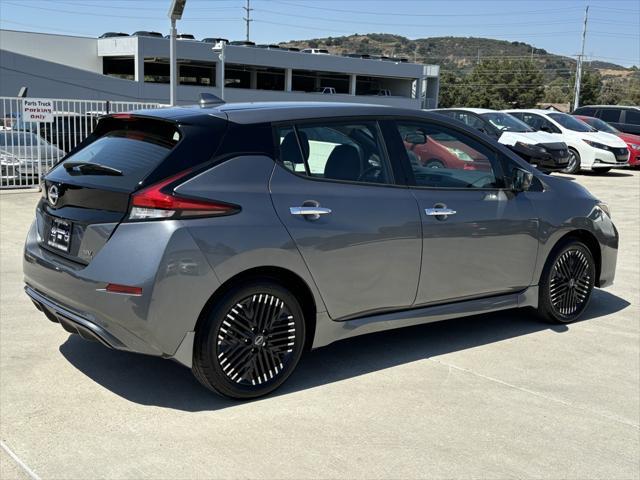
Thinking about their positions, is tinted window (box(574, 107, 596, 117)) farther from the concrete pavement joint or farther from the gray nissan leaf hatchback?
→ the concrete pavement joint

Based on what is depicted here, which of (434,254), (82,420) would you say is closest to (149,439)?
(82,420)

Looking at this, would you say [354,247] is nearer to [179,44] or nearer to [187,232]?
[187,232]

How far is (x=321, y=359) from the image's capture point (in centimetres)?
488

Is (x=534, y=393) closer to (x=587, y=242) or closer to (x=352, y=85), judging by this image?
(x=587, y=242)

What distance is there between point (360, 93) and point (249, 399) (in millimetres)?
70803

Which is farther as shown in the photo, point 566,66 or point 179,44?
point 566,66

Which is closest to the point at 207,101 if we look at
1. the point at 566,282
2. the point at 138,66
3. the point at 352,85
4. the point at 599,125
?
the point at 566,282

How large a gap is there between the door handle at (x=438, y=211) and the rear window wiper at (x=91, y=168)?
203 centimetres

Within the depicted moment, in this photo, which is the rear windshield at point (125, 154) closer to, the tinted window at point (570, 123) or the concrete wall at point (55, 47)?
the tinted window at point (570, 123)

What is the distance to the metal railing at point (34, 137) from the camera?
13484 millimetres

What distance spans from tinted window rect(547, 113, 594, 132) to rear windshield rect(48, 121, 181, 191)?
17.7 metres

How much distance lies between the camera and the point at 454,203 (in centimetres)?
491

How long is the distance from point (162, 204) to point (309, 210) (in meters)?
0.89

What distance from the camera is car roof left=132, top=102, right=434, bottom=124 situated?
4.14 metres
